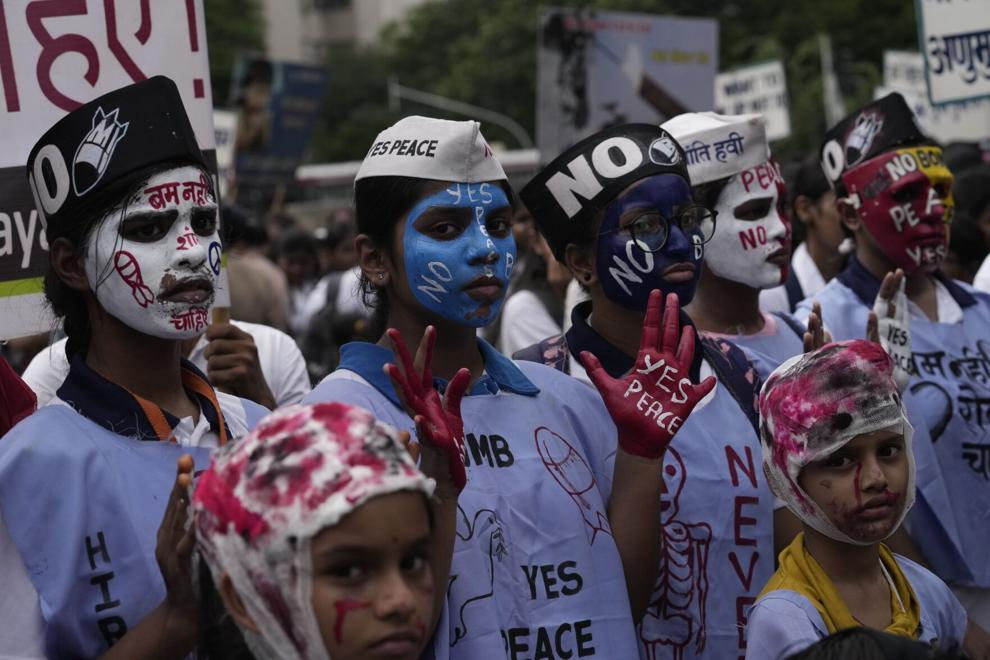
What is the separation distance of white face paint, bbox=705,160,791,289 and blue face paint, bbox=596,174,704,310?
73cm

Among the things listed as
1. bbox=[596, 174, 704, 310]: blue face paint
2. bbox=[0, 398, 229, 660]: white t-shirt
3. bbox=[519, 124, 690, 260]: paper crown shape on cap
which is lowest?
bbox=[0, 398, 229, 660]: white t-shirt

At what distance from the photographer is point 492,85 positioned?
5000cm

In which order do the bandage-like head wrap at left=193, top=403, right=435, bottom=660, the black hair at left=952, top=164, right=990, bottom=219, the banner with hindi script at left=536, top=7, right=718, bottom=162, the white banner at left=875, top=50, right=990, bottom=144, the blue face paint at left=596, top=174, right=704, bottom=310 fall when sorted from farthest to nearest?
the white banner at left=875, top=50, right=990, bottom=144 < the banner with hindi script at left=536, top=7, right=718, bottom=162 < the black hair at left=952, top=164, right=990, bottom=219 < the blue face paint at left=596, top=174, right=704, bottom=310 < the bandage-like head wrap at left=193, top=403, right=435, bottom=660

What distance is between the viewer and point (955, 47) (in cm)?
710

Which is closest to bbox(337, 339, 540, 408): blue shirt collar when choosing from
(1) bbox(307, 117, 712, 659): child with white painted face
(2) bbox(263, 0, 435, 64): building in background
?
(1) bbox(307, 117, 712, 659): child with white painted face

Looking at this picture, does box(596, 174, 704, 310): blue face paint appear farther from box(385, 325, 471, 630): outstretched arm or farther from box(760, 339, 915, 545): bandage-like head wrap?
box(385, 325, 471, 630): outstretched arm

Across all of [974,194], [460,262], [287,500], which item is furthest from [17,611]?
[974,194]

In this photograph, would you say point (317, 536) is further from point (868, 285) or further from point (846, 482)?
point (868, 285)

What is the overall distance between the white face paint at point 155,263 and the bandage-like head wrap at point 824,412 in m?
1.34

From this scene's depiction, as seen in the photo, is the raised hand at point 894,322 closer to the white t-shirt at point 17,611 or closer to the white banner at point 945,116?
the white t-shirt at point 17,611

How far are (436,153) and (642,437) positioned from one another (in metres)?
0.80

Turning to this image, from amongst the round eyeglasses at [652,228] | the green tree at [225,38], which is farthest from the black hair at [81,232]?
the green tree at [225,38]

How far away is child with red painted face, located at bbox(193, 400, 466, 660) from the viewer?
2504 mm

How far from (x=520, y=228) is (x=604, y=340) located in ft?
13.4
